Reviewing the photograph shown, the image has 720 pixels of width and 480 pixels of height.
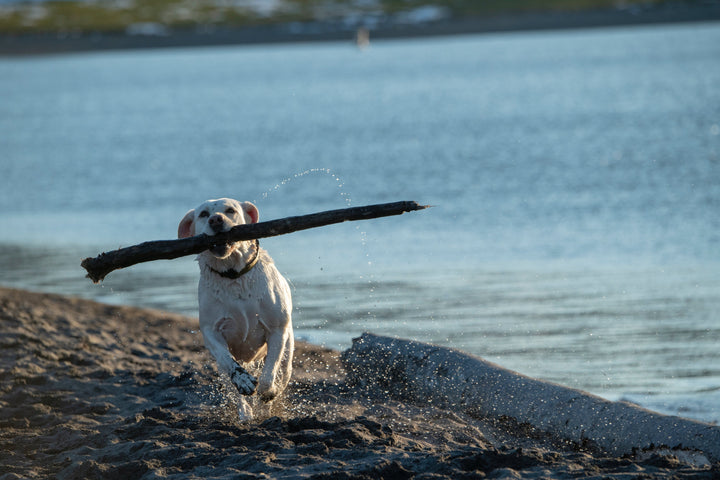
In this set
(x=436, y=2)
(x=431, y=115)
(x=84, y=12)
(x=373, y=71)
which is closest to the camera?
(x=431, y=115)

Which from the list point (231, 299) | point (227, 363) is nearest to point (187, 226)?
point (231, 299)

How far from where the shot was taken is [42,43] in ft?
344

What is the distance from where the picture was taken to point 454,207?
18031 millimetres

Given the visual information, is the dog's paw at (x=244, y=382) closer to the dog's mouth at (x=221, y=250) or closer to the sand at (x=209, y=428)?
the sand at (x=209, y=428)

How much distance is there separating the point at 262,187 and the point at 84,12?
12381 cm

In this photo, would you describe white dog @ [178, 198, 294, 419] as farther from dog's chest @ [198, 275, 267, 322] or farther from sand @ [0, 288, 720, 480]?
sand @ [0, 288, 720, 480]

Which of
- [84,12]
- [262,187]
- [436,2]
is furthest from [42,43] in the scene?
[262,187]

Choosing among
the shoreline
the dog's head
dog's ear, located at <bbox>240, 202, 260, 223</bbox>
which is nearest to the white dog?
the dog's head

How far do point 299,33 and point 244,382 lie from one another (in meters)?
106

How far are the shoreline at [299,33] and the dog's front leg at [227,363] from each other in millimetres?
93417

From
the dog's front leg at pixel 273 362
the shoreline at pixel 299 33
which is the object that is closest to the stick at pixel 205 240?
the dog's front leg at pixel 273 362

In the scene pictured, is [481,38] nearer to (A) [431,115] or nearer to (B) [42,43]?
(B) [42,43]

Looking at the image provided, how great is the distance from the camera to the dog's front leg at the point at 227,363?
Answer: 7.16 meters

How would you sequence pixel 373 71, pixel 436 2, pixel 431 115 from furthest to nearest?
pixel 436 2 < pixel 373 71 < pixel 431 115
